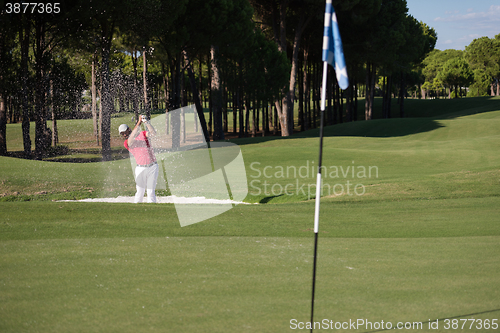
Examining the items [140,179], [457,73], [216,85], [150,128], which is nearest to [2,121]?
Result: [216,85]

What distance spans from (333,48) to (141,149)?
6.97 m

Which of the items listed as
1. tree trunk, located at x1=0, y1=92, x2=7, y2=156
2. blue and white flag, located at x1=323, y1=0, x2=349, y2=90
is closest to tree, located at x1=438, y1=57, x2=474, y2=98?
tree trunk, located at x1=0, y1=92, x2=7, y2=156

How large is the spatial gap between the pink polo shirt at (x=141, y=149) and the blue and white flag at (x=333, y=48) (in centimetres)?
664

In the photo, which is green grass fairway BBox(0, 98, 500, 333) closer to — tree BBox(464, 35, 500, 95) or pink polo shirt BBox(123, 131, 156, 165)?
pink polo shirt BBox(123, 131, 156, 165)

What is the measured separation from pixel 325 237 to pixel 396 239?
1267mm

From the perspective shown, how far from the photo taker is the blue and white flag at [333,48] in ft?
14.2

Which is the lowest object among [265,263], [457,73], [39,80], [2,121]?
[265,263]

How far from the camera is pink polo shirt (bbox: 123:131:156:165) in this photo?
1027 cm

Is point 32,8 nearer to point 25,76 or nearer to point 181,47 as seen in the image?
point 25,76

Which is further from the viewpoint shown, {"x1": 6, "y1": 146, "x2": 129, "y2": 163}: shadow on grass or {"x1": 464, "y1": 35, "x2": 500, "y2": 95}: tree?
{"x1": 464, "y1": 35, "x2": 500, "y2": 95}: tree

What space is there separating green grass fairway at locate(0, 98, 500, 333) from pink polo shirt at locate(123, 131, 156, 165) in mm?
1135

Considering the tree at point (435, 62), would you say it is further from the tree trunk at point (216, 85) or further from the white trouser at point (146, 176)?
the white trouser at point (146, 176)

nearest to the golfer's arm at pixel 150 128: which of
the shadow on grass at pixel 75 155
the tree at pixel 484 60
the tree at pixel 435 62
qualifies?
the shadow on grass at pixel 75 155

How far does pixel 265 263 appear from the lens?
229 inches
